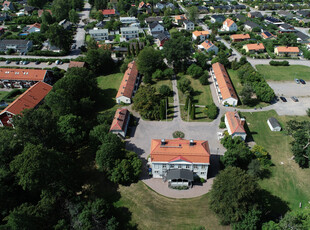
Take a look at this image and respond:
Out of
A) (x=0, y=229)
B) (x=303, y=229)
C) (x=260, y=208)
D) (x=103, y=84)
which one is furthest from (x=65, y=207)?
(x=103, y=84)

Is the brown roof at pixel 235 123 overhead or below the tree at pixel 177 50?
below

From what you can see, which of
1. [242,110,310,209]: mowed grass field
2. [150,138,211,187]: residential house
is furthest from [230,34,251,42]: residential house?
[150,138,211,187]: residential house

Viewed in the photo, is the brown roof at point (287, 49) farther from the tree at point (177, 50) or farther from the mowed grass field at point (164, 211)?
the mowed grass field at point (164, 211)

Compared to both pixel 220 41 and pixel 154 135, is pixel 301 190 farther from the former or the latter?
pixel 220 41

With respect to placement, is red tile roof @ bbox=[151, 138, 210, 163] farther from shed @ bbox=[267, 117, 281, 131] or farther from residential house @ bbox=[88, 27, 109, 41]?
residential house @ bbox=[88, 27, 109, 41]

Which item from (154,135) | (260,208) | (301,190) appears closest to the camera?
(260,208)

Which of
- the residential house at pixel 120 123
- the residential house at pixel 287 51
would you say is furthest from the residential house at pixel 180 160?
the residential house at pixel 287 51

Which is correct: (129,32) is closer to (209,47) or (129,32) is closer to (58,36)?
(58,36)
